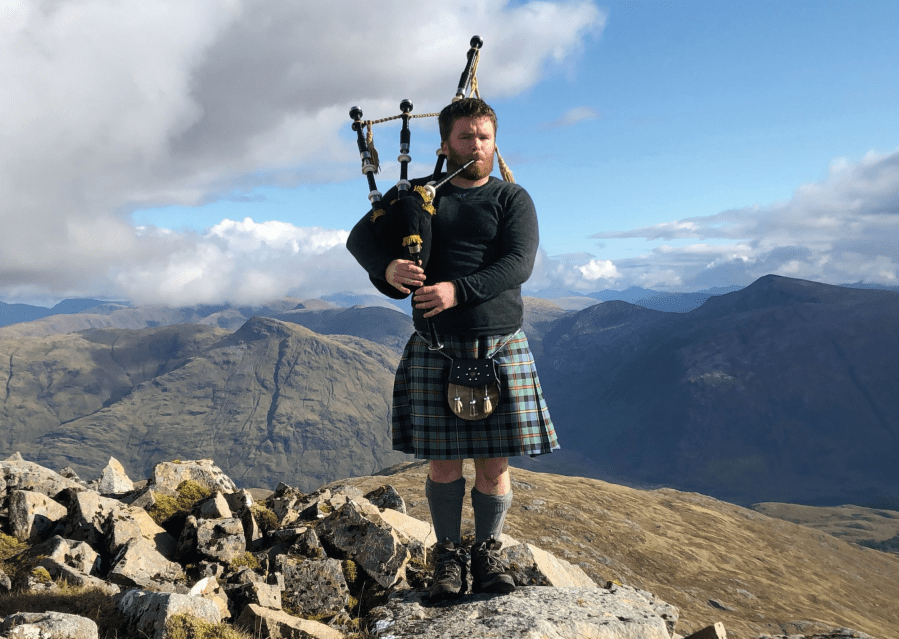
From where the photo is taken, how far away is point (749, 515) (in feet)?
161

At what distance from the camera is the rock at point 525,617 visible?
182 inches

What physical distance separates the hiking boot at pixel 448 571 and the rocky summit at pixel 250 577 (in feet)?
0.35

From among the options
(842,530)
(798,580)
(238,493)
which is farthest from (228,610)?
(842,530)

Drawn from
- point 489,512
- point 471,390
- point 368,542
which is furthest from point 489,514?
point 368,542

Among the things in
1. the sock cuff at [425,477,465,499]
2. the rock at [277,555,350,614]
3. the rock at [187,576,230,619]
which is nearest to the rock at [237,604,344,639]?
the rock at [187,576,230,619]

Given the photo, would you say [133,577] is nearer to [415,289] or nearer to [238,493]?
[238,493]

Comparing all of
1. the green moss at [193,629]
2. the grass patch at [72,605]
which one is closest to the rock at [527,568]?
the green moss at [193,629]

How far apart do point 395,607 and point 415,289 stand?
279cm

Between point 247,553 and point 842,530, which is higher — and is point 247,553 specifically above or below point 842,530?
above

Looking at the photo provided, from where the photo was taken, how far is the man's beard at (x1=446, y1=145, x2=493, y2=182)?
5691 mm

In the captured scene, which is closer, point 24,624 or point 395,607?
point 24,624

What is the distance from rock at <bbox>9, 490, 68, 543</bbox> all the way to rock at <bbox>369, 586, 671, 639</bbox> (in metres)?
3.97

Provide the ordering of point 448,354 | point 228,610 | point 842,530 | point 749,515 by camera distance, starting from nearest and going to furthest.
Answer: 1. point 228,610
2. point 448,354
3. point 749,515
4. point 842,530

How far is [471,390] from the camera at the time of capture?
17.5 ft
